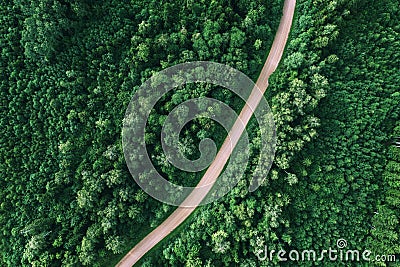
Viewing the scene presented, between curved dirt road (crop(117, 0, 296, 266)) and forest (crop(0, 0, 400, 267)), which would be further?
curved dirt road (crop(117, 0, 296, 266))

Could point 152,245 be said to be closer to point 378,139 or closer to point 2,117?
point 2,117

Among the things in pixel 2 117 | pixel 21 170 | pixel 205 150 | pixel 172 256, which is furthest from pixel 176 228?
pixel 2 117

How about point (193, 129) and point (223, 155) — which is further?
point (223, 155)

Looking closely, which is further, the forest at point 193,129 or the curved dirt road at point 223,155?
the curved dirt road at point 223,155

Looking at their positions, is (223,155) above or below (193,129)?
below
